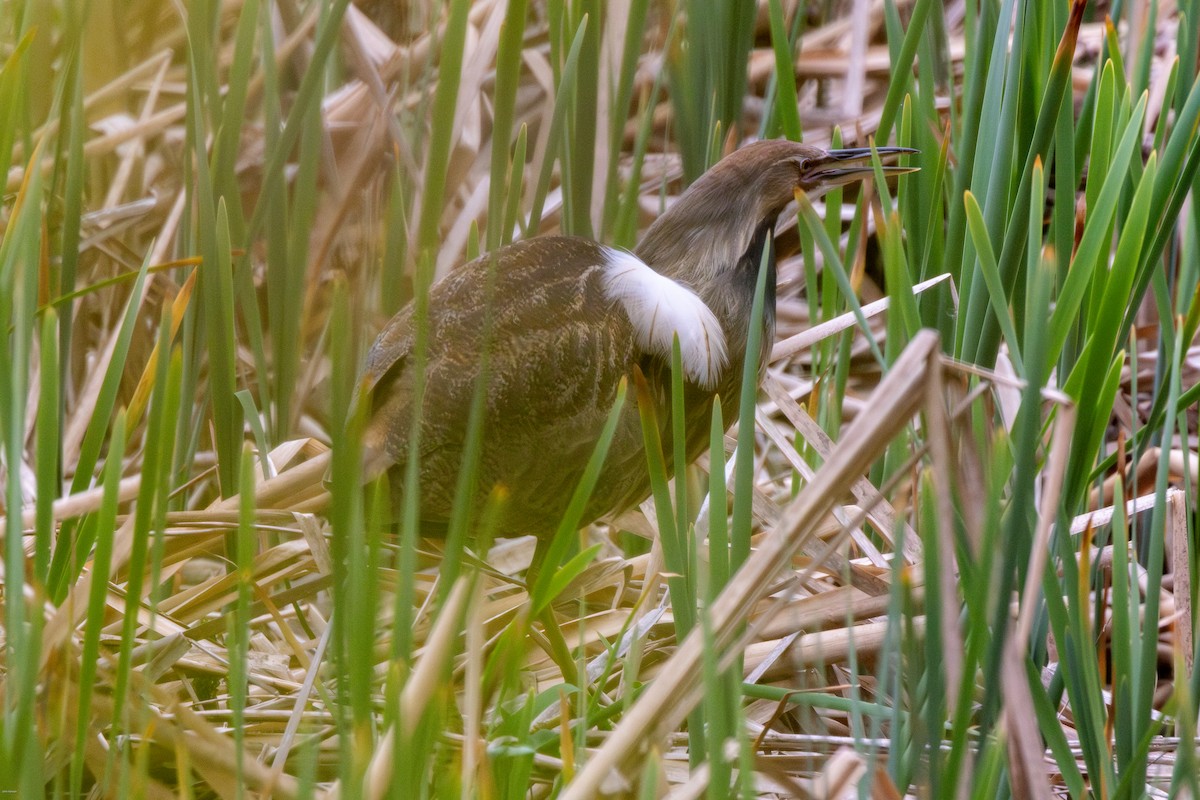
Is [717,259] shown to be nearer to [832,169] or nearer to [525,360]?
[832,169]

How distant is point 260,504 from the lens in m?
0.98

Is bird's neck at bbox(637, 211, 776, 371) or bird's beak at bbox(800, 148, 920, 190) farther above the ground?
bird's beak at bbox(800, 148, 920, 190)

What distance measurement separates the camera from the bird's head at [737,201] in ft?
3.60

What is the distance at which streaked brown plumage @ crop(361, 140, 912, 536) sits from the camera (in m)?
0.96

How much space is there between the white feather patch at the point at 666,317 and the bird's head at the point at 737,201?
0.26 feet

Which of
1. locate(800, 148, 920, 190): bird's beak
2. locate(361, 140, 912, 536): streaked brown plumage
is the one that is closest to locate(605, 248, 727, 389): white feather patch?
locate(361, 140, 912, 536): streaked brown plumage

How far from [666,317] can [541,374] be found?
0.12 meters

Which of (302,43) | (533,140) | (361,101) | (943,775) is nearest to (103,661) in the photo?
(943,775)

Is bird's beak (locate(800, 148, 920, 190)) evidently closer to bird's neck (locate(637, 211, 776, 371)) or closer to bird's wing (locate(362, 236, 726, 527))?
bird's neck (locate(637, 211, 776, 371))

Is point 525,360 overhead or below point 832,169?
below

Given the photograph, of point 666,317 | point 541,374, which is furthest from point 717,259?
point 541,374

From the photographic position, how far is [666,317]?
1.01 meters

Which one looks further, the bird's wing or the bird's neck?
the bird's neck

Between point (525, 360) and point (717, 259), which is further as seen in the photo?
point (717, 259)
